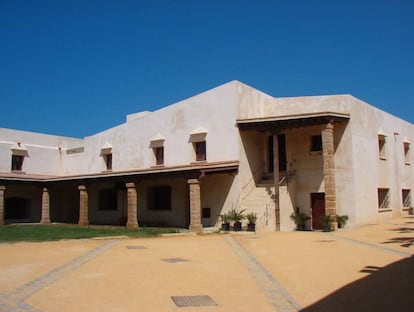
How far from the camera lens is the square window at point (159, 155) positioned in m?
25.9

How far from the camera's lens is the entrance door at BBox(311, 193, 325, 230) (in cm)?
2152

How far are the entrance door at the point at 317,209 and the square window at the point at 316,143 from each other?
236cm

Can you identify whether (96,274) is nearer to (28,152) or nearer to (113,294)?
(113,294)

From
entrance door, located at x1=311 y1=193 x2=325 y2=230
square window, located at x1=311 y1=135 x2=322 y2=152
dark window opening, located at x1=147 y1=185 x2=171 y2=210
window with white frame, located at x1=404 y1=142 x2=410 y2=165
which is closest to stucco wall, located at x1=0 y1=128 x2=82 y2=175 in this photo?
dark window opening, located at x1=147 y1=185 x2=171 y2=210

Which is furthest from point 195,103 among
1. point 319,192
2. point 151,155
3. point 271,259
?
point 271,259

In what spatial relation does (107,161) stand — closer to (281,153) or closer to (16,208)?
(16,208)

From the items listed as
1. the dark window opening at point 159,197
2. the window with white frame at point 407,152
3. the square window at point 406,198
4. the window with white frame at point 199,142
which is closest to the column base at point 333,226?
the window with white frame at point 199,142

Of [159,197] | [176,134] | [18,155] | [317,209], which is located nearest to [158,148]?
[176,134]

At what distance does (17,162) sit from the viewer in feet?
101

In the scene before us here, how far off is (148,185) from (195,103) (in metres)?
5.74

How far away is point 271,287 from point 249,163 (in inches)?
585

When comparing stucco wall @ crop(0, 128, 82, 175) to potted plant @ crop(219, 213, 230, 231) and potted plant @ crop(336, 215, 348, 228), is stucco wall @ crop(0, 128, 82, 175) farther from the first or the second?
potted plant @ crop(336, 215, 348, 228)

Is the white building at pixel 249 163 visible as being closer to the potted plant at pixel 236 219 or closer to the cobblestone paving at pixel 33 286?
the potted plant at pixel 236 219

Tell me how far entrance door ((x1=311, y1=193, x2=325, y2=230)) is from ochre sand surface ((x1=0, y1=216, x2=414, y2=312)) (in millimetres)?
6950
